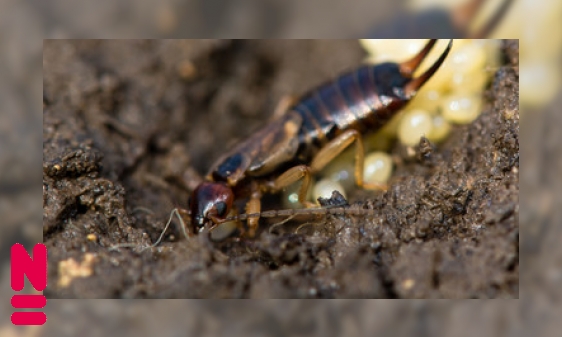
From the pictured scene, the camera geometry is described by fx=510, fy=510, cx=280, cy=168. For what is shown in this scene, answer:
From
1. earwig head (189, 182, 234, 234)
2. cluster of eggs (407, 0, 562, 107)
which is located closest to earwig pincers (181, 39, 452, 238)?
earwig head (189, 182, 234, 234)

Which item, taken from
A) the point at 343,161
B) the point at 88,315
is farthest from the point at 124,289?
the point at 343,161

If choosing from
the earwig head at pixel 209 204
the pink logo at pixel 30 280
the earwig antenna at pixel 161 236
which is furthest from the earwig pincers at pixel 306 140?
the pink logo at pixel 30 280

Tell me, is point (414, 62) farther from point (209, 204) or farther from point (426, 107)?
point (209, 204)

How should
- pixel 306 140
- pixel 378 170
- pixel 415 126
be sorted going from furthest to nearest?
pixel 306 140
pixel 378 170
pixel 415 126

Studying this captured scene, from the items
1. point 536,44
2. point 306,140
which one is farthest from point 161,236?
point 536,44

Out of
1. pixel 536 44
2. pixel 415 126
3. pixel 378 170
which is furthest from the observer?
pixel 378 170

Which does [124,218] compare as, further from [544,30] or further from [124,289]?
[544,30]

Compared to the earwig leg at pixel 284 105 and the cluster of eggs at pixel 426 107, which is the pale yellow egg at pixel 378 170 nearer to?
the cluster of eggs at pixel 426 107
